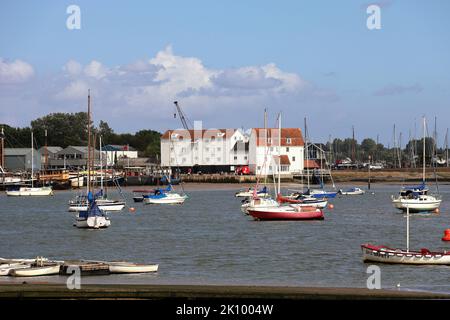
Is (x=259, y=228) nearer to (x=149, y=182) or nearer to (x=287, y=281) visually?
(x=287, y=281)

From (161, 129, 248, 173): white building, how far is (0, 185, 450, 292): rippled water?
88253 mm

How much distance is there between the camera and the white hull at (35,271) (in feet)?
105

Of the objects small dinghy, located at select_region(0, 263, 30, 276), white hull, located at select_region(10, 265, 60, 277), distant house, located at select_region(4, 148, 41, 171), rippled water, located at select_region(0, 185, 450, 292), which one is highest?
distant house, located at select_region(4, 148, 41, 171)

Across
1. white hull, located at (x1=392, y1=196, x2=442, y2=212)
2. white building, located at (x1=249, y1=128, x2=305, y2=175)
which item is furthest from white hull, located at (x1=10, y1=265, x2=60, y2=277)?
white building, located at (x1=249, y1=128, x2=305, y2=175)

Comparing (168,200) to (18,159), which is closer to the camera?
(168,200)

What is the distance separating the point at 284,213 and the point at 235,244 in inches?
618

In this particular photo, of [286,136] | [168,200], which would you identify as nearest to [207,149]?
[286,136]

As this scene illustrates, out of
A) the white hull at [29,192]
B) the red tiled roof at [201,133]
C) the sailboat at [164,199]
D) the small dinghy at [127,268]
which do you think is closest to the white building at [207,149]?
the red tiled roof at [201,133]

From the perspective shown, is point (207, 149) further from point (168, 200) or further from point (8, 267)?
point (8, 267)

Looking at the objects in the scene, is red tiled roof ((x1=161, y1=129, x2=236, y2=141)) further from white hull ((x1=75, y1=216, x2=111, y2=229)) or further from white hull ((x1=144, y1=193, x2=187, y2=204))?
white hull ((x1=75, y1=216, x2=111, y2=229))

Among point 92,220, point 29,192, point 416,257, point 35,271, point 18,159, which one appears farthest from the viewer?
point 18,159

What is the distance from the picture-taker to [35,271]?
32312mm

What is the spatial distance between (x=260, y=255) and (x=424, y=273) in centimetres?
1148

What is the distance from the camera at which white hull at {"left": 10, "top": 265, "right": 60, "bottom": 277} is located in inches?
1257
